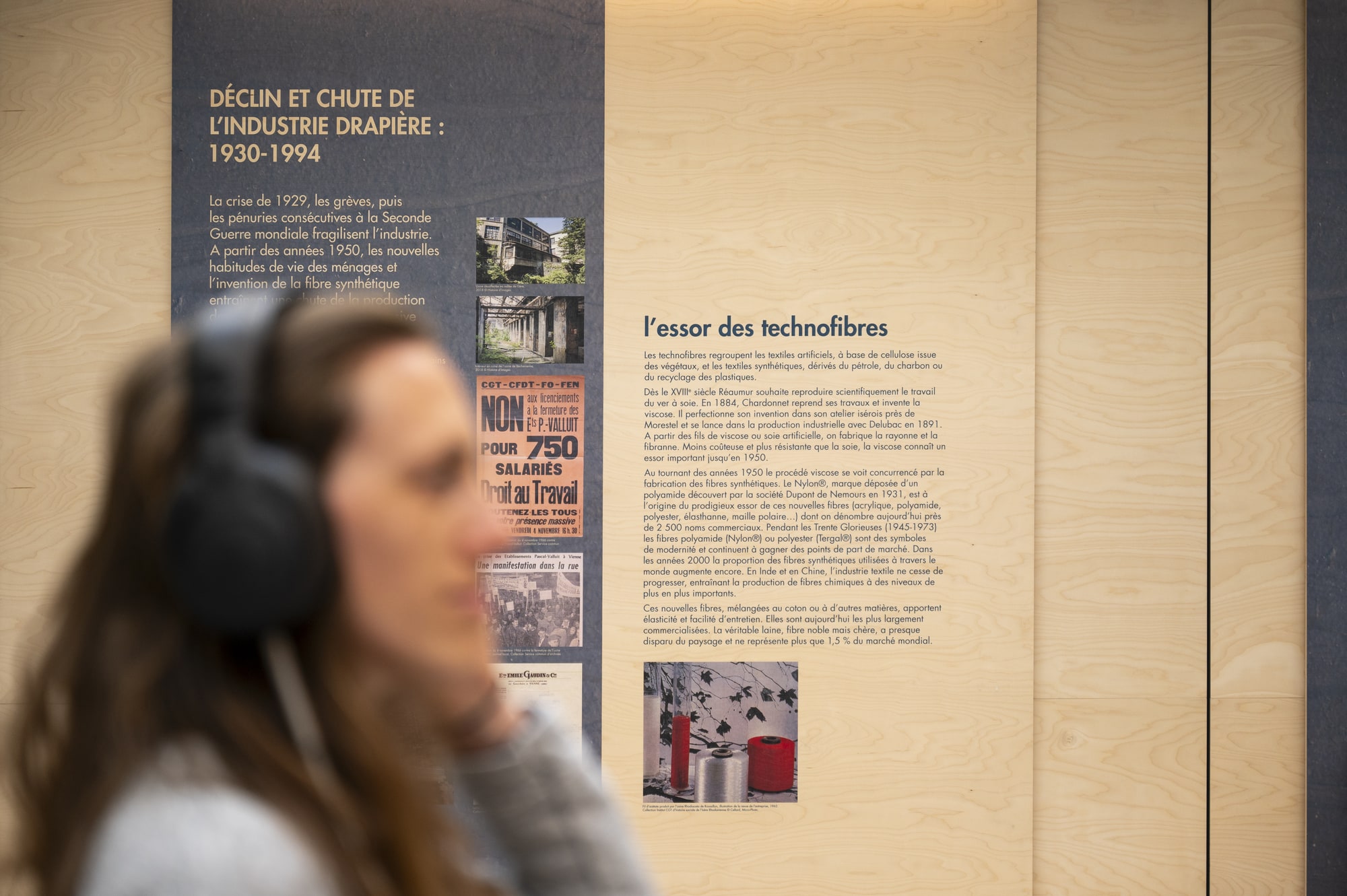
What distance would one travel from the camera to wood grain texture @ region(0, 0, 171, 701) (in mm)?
2566

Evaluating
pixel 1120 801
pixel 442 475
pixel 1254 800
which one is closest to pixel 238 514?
pixel 442 475

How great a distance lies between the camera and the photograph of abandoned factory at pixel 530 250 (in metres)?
2.57

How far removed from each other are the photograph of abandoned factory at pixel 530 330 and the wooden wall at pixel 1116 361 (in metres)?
0.68

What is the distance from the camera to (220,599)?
611 millimetres

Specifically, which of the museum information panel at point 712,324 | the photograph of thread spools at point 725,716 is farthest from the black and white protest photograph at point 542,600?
the photograph of thread spools at point 725,716

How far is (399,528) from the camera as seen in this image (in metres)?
0.65

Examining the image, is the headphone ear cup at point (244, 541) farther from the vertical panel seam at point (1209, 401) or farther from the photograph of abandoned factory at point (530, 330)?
the vertical panel seam at point (1209, 401)

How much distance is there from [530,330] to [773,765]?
1.28 m

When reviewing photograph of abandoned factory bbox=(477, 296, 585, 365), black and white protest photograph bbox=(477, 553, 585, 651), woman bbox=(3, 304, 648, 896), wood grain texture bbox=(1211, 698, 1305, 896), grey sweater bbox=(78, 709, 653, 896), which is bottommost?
wood grain texture bbox=(1211, 698, 1305, 896)

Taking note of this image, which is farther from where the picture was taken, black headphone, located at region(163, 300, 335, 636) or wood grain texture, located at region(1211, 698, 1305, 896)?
wood grain texture, located at region(1211, 698, 1305, 896)

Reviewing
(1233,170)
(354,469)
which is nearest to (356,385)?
(354,469)

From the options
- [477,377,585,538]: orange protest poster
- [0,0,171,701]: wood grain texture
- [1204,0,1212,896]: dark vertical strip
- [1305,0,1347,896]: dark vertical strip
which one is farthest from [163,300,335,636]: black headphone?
[1305,0,1347,896]: dark vertical strip

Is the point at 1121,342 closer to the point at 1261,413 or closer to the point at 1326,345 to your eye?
the point at 1261,413

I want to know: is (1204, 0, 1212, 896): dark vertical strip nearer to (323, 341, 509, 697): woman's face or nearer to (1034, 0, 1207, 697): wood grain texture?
(1034, 0, 1207, 697): wood grain texture
